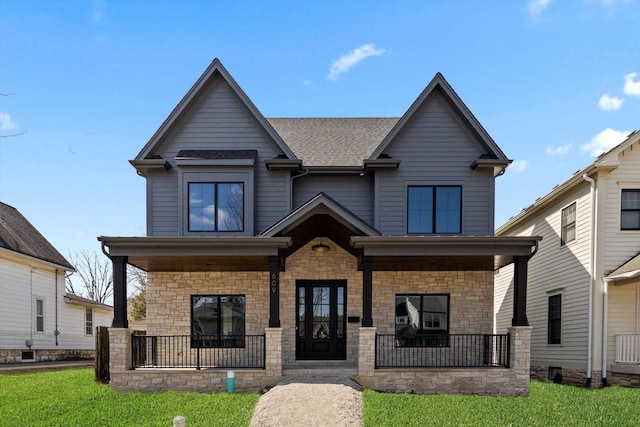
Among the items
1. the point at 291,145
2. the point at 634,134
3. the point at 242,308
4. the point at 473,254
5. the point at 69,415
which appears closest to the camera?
the point at 69,415

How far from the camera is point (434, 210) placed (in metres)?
13.6

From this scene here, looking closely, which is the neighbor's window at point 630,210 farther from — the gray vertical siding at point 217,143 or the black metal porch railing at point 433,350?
the gray vertical siding at point 217,143

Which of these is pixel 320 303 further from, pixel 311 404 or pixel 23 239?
pixel 23 239

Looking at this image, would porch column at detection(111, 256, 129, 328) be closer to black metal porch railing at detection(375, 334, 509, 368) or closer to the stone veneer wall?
the stone veneer wall

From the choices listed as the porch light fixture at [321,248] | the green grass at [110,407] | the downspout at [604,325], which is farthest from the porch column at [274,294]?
the downspout at [604,325]

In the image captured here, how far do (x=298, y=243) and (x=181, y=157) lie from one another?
4312 mm

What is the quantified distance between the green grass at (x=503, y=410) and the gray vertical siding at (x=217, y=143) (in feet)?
21.2

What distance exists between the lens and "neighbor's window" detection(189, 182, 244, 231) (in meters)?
13.3

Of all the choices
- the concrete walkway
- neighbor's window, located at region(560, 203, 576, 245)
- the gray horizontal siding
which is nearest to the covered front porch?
the gray horizontal siding

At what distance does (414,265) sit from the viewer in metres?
12.8

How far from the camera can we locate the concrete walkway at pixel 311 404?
801cm

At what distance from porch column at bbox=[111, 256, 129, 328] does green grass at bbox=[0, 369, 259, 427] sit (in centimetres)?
160

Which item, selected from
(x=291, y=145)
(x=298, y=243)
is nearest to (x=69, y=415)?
(x=298, y=243)

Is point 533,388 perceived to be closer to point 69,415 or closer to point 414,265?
point 414,265
